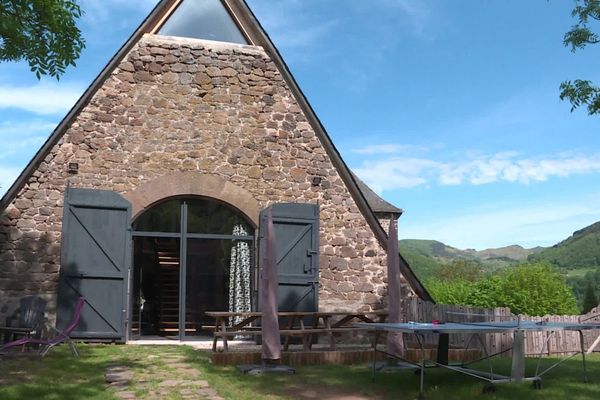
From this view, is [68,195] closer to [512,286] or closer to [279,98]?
[279,98]

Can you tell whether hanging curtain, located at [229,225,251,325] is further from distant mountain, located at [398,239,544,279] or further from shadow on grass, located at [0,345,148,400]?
distant mountain, located at [398,239,544,279]

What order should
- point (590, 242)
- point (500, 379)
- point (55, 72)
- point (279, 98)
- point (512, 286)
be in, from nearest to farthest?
1. point (500, 379)
2. point (55, 72)
3. point (279, 98)
4. point (512, 286)
5. point (590, 242)

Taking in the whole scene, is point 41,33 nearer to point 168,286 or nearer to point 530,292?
point 168,286

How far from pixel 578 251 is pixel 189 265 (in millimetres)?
55789

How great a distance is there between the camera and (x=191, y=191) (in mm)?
11008

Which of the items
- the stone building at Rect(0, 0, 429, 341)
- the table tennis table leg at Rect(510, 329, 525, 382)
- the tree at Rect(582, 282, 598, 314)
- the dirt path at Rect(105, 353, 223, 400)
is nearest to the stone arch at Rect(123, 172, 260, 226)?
the stone building at Rect(0, 0, 429, 341)

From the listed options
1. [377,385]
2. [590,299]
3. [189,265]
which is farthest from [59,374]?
[590,299]

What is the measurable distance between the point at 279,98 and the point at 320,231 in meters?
2.59

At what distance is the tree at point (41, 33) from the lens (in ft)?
27.0

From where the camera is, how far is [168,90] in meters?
11.2

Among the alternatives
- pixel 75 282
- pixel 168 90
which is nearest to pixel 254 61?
pixel 168 90

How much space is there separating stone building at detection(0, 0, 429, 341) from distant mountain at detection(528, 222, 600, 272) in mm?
46599

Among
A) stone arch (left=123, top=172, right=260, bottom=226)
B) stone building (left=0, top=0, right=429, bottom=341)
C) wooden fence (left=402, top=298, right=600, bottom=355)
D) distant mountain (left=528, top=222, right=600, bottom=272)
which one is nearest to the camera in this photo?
stone building (left=0, top=0, right=429, bottom=341)

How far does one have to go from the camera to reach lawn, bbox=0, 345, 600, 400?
620 centimetres
